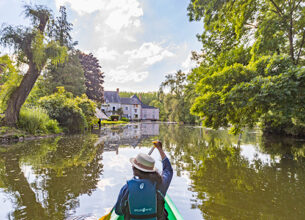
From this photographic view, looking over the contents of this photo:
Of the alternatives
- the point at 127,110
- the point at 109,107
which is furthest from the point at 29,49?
the point at 127,110

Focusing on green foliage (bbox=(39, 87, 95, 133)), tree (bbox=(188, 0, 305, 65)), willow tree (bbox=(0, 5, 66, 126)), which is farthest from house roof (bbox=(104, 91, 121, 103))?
tree (bbox=(188, 0, 305, 65))

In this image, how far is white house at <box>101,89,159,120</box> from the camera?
66812mm

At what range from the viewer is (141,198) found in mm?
2000

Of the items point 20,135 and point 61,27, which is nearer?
point 20,135

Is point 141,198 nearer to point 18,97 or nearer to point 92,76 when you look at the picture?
point 18,97

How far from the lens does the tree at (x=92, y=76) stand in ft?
127

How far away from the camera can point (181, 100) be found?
4681 cm

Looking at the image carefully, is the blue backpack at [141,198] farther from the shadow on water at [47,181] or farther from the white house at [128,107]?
the white house at [128,107]

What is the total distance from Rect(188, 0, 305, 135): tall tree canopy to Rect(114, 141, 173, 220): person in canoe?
6.33 m

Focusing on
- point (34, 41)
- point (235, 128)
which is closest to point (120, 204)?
point (235, 128)

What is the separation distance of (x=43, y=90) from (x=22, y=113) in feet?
55.6

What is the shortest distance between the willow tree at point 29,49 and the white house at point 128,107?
46404 mm

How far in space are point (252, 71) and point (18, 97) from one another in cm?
1500

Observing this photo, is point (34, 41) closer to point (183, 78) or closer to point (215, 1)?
point (215, 1)
